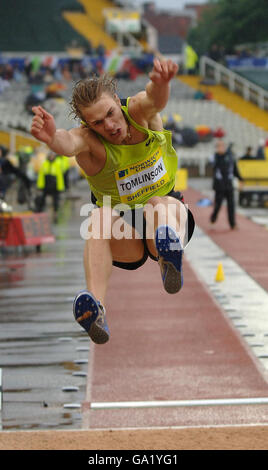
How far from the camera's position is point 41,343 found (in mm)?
10539

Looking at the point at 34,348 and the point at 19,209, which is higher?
the point at 34,348

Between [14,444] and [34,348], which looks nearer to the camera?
[14,444]

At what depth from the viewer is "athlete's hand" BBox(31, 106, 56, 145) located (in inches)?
223

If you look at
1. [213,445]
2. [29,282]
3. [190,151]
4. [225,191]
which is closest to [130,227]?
[213,445]

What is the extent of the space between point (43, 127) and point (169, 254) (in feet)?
3.64

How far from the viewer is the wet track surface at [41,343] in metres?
8.09

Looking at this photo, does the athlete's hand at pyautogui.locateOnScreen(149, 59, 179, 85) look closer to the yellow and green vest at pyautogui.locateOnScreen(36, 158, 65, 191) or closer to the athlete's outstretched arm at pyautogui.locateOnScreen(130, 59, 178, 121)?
the athlete's outstretched arm at pyautogui.locateOnScreen(130, 59, 178, 121)

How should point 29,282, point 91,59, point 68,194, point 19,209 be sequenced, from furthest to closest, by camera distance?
point 91,59, point 68,194, point 19,209, point 29,282

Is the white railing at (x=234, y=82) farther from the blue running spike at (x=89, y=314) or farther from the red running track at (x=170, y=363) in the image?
the blue running spike at (x=89, y=314)

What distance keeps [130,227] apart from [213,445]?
1.51m

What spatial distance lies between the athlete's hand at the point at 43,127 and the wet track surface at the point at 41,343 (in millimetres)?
2690

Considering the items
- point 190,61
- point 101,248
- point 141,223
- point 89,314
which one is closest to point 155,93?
point 141,223

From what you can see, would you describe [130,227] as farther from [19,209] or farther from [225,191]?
[19,209]

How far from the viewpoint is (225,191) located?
2053cm
